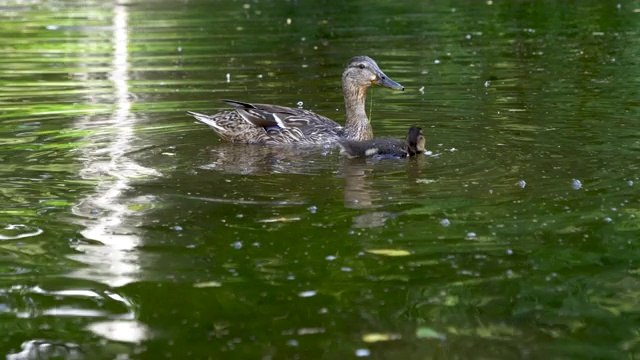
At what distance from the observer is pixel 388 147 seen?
34.7 ft

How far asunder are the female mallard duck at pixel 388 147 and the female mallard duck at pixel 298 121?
0.91 metres

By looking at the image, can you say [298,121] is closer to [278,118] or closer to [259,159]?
[278,118]

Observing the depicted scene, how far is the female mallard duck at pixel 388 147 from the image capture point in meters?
10.4

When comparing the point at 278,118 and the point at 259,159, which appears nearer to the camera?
the point at 259,159

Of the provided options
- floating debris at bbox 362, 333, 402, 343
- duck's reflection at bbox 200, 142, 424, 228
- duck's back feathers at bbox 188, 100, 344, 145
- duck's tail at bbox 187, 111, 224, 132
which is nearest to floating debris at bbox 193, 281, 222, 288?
floating debris at bbox 362, 333, 402, 343

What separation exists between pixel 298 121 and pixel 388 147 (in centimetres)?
150

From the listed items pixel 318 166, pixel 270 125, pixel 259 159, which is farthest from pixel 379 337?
pixel 270 125

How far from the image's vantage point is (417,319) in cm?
606

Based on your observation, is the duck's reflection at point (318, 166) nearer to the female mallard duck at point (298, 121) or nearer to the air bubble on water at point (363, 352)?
the female mallard duck at point (298, 121)

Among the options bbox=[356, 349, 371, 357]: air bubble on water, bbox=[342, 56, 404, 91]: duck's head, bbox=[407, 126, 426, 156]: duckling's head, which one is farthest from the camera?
bbox=[342, 56, 404, 91]: duck's head

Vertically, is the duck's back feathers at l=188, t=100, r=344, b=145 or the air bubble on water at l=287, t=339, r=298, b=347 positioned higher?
the air bubble on water at l=287, t=339, r=298, b=347

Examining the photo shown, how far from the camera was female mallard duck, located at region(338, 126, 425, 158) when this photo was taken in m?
10.4

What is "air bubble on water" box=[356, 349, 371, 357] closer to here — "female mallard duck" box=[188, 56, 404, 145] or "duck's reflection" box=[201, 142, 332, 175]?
"duck's reflection" box=[201, 142, 332, 175]

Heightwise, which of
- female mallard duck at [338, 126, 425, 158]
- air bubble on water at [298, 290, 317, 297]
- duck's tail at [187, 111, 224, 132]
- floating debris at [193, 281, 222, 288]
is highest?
air bubble on water at [298, 290, 317, 297]
